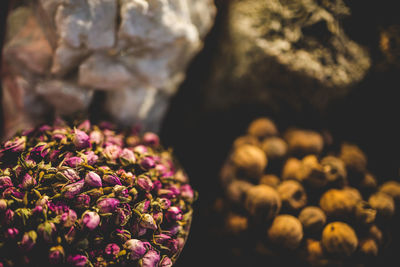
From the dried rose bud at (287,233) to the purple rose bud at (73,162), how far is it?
618 mm

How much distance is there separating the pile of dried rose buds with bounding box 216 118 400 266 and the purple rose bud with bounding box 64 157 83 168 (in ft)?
1.75

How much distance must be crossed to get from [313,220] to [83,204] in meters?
0.68

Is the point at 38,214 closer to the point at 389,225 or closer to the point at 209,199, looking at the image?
the point at 209,199

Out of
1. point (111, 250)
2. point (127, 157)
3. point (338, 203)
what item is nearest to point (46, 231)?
point (111, 250)

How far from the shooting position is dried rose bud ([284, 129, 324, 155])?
93 cm

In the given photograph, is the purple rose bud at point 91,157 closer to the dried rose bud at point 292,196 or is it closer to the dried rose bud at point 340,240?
the dried rose bud at point 292,196

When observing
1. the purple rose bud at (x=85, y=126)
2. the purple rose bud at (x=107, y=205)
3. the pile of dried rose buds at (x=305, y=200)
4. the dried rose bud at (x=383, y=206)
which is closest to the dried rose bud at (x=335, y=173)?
the pile of dried rose buds at (x=305, y=200)

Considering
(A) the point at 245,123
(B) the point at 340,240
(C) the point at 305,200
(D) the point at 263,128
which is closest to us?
(B) the point at 340,240

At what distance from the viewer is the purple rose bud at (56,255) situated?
53 cm

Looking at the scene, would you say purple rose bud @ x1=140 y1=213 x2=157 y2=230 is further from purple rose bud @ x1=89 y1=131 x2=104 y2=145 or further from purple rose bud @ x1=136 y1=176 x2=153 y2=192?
purple rose bud @ x1=89 y1=131 x2=104 y2=145

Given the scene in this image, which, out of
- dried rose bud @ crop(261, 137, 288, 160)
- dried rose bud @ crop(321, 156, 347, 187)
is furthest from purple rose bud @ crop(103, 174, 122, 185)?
dried rose bud @ crop(321, 156, 347, 187)

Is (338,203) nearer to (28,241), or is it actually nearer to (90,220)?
(90,220)

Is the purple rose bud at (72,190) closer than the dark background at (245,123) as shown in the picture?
Yes

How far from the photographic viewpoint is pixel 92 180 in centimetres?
60
